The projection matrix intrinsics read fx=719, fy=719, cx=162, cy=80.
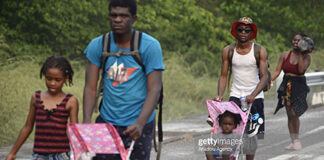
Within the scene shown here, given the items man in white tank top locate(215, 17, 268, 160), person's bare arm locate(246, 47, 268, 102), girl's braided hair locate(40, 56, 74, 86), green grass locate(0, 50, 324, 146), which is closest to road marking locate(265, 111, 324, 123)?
green grass locate(0, 50, 324, 146)

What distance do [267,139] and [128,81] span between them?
6.75m

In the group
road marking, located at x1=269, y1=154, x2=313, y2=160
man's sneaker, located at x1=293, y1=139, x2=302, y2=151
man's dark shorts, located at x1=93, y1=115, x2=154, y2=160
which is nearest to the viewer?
man's dark shorts, located at x1=93, y1=115, x2=154, y2=160

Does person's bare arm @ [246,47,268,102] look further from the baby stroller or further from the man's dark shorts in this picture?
the baby stroller

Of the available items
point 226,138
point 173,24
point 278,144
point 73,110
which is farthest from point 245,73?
point 173,24

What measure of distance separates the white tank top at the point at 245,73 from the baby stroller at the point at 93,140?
3134 millimetres

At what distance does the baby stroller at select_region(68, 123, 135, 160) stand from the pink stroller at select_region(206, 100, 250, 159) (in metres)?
2.56

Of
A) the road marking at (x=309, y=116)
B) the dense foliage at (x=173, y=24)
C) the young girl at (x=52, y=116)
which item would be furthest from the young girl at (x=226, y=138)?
the dense foliage at (x=173, y=24)

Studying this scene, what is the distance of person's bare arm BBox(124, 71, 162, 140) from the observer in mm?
4695

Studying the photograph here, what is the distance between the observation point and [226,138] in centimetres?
709

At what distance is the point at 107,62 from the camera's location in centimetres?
491

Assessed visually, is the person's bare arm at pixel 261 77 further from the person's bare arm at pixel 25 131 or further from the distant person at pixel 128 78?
the person's bare arm at pixel 25 131

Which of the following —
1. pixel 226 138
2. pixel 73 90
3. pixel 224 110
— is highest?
pixel 224 110

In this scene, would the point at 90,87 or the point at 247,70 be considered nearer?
the point at 90,87

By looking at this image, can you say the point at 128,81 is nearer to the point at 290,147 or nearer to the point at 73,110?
the point at 73,110
